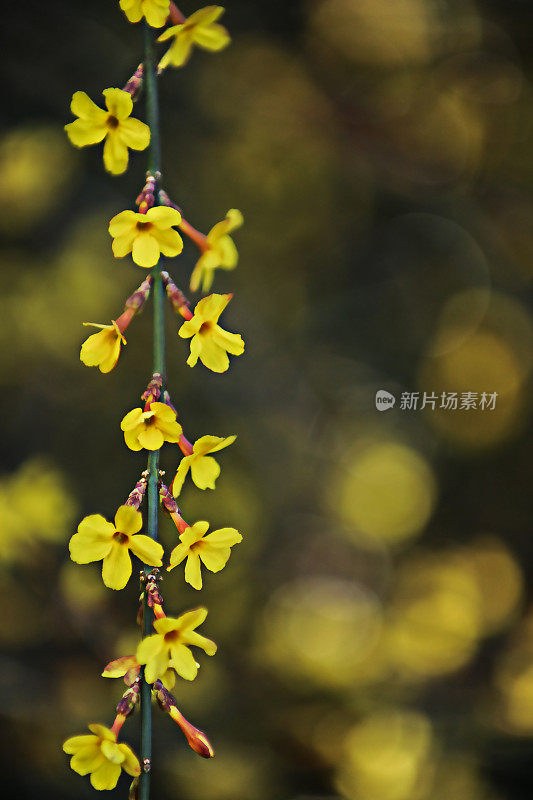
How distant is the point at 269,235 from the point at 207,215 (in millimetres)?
117

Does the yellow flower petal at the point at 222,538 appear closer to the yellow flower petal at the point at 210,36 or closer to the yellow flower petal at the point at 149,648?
the yellow flower petal at the point at 149,648

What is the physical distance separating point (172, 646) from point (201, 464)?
11cm

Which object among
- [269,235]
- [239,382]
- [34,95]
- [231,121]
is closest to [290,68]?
[231,121]

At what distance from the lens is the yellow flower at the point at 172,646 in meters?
0.34

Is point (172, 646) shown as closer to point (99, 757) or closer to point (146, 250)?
point (99, 757)

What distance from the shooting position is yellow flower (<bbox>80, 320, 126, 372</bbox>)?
361 millimetres

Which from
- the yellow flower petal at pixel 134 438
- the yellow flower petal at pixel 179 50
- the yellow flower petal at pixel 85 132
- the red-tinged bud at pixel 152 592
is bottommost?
the red-tinged bud at pixel 152 592

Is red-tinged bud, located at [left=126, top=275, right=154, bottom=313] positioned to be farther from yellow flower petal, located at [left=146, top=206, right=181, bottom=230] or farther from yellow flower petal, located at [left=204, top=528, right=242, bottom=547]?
yellow flower petal, located at [left=204, top=528, right=242, bottom=547]

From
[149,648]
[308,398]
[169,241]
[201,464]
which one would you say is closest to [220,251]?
[169,241]

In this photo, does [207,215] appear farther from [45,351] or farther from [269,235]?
[45,351]

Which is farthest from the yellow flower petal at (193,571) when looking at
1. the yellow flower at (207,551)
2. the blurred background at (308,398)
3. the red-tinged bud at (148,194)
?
the blurred background at (308,398)

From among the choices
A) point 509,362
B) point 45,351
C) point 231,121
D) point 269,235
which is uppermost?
point 231,121

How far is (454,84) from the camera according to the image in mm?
1066

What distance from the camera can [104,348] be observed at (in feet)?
1.21
